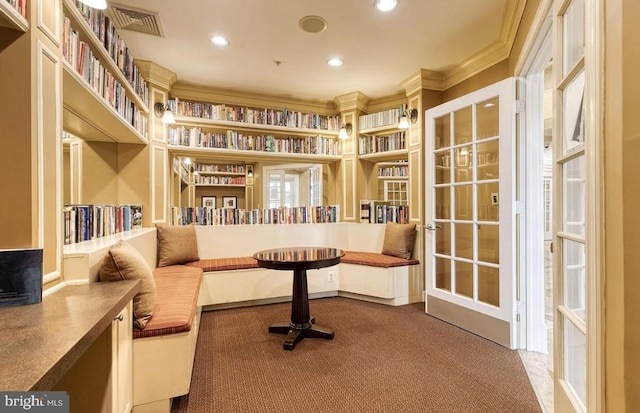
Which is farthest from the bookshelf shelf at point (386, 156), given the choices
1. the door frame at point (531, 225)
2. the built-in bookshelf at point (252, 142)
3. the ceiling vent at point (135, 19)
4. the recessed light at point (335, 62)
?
the ceiling vent at point (135, 19)

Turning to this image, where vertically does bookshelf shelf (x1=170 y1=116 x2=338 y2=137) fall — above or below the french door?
above

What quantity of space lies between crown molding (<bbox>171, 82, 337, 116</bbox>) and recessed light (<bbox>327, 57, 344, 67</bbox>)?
102 centimetres

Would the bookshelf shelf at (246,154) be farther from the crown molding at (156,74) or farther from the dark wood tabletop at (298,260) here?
the dark wood tabletop at (298,260)

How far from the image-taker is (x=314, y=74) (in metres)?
3.42

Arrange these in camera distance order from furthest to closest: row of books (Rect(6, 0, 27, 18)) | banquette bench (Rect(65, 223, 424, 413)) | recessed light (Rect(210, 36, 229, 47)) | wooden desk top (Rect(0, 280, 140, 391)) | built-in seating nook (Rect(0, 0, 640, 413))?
recessed light (Rect(210, 36, 229, 47)) < banquette bench (Rect(65, 223, 424, 413)) < row of books (Rect(6, 0, 27, 18)) < built-in seating nook (Rect(0, 0, 640, 413)) < wooden desk top (Rect(0, 280, 140, 391))

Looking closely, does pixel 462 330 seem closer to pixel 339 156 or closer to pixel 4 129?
pixel 339 156

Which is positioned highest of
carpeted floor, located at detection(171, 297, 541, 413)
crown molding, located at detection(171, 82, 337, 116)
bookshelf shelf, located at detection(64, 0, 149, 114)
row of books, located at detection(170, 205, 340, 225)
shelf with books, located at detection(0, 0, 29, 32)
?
crown molding, located at detection(171, 82, 337, 116)

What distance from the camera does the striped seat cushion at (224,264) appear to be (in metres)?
3.22

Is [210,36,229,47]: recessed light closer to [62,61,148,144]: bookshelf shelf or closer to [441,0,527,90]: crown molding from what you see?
[62,61,148,144]: bookshelf shelf

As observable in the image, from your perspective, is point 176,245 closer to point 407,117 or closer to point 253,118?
point 253,118

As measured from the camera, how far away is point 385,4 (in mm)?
2213

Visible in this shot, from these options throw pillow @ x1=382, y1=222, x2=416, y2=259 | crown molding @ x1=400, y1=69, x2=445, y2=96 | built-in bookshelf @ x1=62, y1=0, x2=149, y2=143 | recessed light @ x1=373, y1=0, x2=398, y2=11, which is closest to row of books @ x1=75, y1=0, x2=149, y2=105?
built-in bookshelf @ x1=62, y1=0, x2=149, y2=143

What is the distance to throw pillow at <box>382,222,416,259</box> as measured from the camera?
354 cm

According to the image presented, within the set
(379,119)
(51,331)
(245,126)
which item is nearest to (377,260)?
(379,119)
